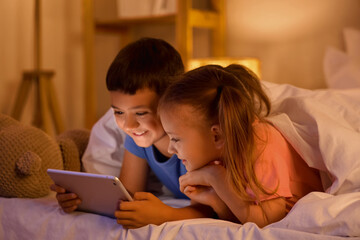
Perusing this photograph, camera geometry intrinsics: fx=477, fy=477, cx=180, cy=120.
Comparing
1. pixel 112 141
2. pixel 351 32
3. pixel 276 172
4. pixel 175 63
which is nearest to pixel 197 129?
pixel 276 172

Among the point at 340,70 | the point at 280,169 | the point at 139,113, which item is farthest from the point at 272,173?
the point at 340,70

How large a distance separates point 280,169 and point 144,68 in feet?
1.42

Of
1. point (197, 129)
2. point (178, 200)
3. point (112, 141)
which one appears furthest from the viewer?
point (112, 141)

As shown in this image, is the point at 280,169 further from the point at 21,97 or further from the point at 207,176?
the point at 21,97

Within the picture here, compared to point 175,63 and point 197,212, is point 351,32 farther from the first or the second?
point 197,212

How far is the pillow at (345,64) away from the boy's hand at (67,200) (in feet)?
4.94

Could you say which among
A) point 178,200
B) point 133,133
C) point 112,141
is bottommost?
point 178,200

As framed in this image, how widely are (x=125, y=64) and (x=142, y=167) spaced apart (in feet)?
1.10

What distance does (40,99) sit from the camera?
9.35 feet

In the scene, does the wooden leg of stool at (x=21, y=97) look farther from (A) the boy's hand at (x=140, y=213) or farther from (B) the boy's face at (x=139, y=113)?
(A) the boy's hand at (x=140, y=213)

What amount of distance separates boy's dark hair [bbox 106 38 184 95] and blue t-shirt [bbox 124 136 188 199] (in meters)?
0.20

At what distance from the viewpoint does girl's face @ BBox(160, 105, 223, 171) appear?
39.6 inches

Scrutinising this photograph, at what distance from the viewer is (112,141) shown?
151cm

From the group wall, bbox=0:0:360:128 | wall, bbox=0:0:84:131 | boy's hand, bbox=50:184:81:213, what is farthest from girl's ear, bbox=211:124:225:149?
wall, bbox=0:0:84:131
